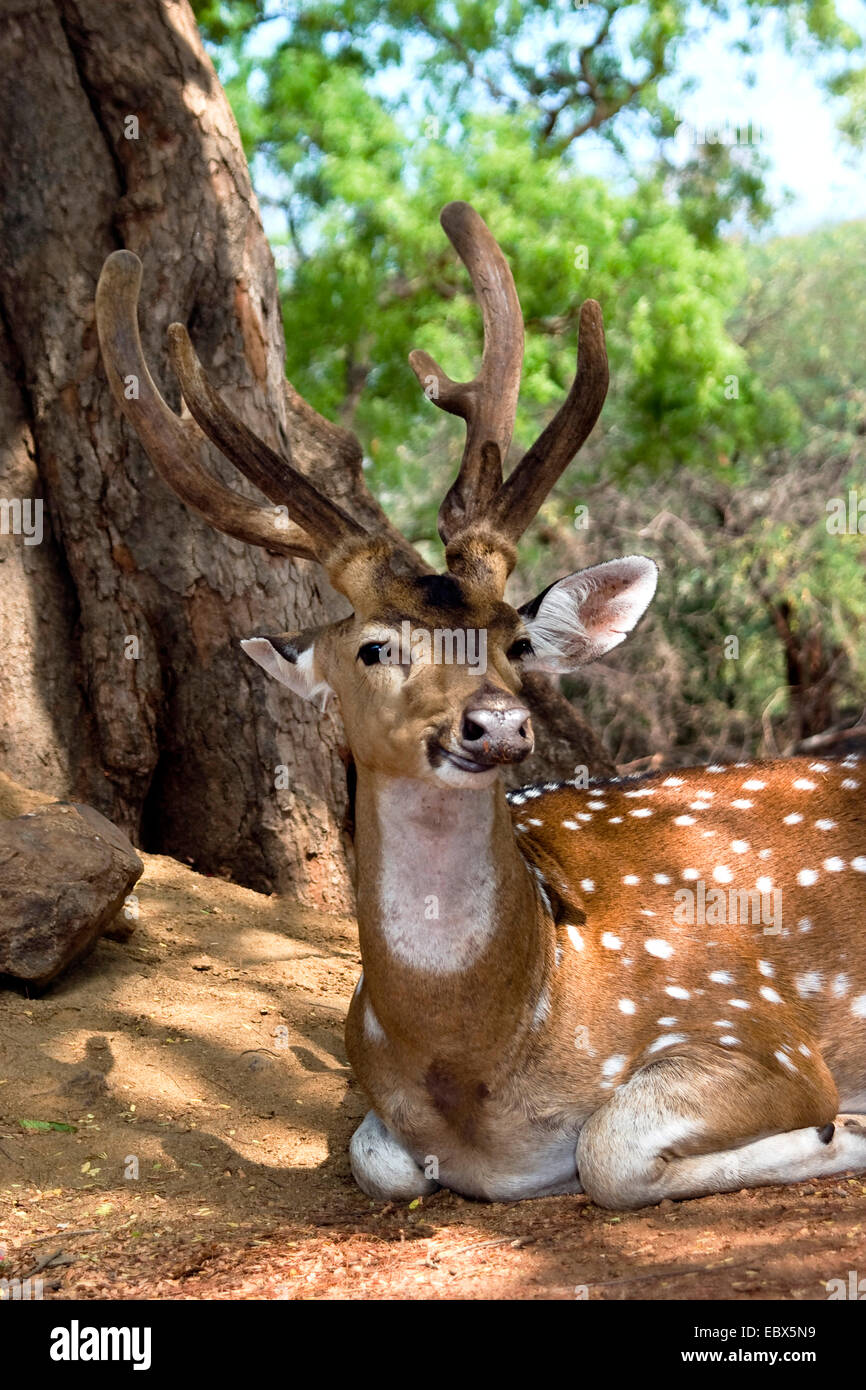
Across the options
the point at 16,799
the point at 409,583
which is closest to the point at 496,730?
the point at 409,583

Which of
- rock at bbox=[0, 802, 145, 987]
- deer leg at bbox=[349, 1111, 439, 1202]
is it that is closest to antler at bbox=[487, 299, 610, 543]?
deer leg at bbox=[349, 1111, 439, 1202]

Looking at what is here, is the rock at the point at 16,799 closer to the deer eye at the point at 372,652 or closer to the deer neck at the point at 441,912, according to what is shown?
the deer neck at the point at 441,912

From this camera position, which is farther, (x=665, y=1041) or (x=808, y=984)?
(x=808, y=984)

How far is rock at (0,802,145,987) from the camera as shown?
4992mm

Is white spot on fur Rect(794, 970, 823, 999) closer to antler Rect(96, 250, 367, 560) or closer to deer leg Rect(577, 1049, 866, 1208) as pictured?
deer leg Rect(577, 1049, 866, 1208)

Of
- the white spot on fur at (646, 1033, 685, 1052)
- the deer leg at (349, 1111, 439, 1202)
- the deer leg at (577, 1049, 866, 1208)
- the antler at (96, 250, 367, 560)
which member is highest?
the antler at (96, 250, 367, 560)

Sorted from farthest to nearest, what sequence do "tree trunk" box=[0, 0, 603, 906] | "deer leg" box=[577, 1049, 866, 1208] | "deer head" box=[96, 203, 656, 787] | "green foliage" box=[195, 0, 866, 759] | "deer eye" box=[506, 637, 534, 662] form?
1. "green foliage" box=[195, 0, 866, 759]
2. "tree trunk" box=[0, 0, 603, 906]
3. "deer eye" box=[506, 637, 534, 662]
4. "deer leg" box=[577, 1049, 866, 1208]
5. "deer head" box=[96, 203, 656, 787]

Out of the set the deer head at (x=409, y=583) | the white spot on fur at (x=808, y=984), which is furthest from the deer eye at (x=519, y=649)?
the white spot on fur at (x=808, y=984)

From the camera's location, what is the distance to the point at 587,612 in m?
4.32

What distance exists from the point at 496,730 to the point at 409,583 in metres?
0.71

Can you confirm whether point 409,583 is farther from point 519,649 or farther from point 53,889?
point 53,889

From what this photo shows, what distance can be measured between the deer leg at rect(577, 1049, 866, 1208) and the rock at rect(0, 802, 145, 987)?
201 centimetres

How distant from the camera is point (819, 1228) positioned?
Result: 3514mm

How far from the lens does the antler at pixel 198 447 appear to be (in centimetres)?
423
